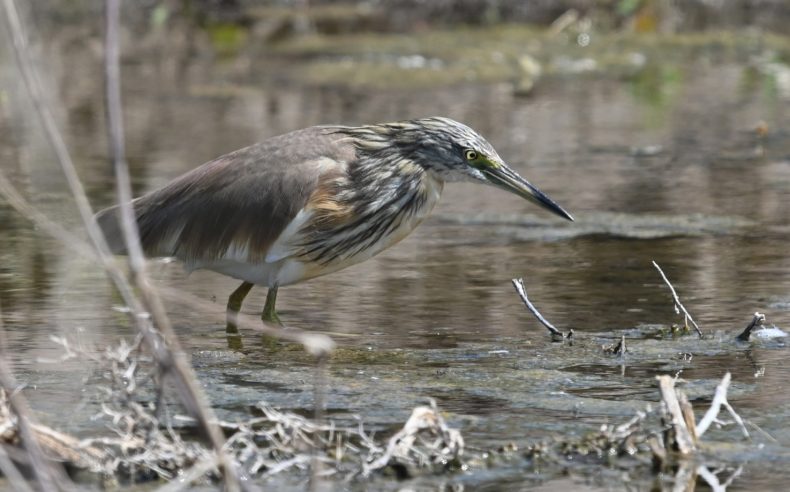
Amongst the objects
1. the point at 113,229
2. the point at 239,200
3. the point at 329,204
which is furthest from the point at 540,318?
the point at 113,229

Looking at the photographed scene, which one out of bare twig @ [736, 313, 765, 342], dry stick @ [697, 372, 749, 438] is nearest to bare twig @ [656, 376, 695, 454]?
dry stick @ [697, 372, 749, 438]

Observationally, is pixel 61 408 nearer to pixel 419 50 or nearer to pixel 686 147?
pixel 686 147

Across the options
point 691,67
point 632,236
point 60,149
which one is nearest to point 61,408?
point 60,149

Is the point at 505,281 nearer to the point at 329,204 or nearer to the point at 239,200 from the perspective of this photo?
the point at 329,204

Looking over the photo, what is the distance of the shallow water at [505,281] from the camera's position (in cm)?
553

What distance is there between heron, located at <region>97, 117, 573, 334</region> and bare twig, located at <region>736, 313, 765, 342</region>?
3.91 ft

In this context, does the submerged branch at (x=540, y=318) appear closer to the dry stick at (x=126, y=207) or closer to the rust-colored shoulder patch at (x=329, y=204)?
the rust-colored shoulder patch at (x=329, y=204)

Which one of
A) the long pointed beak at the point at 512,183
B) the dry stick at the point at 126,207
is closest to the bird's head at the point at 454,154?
the long pointed beak at the point at 512,183

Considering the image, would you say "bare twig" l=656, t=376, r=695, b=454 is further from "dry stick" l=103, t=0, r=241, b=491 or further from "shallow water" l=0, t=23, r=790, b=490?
"dry stick" l=103, t=0, r=241, b=491

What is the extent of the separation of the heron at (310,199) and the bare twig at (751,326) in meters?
1.19

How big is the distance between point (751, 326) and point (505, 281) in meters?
2.04

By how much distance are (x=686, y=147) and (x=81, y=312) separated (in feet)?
22.0

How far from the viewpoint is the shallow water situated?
553cm

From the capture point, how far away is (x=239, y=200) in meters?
7.05
